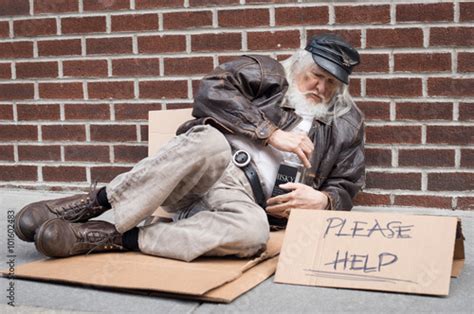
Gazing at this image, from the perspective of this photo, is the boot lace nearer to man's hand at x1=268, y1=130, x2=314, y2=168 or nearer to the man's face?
man's hand at x1=268, y1=130, x2=314, y2=168

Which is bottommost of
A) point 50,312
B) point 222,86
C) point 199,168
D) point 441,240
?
point 50,312

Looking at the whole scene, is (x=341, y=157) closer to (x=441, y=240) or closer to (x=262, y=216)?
(x=262, y=216)

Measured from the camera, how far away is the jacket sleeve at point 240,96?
3.22 m

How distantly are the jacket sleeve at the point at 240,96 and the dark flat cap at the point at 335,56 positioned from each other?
0.20 m

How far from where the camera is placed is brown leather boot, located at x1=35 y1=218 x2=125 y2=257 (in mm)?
2840

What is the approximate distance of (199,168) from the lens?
115 inches

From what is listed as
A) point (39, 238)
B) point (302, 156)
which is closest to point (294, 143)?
point (302, 156)

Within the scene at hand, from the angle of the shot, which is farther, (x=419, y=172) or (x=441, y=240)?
(x=419, y=172)

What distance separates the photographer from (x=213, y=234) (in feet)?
9.45

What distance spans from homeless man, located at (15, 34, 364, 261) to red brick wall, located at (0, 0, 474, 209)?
0.30 meters

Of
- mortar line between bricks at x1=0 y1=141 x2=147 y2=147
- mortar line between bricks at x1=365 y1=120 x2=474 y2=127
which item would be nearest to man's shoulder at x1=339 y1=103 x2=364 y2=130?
mortar line between bricks at x1=365 y1=120 x2=474 y2=127

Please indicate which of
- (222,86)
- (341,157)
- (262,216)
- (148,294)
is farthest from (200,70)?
(148,294)

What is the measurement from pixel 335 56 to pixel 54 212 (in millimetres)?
1395

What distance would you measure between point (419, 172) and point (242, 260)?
1.22 meters
